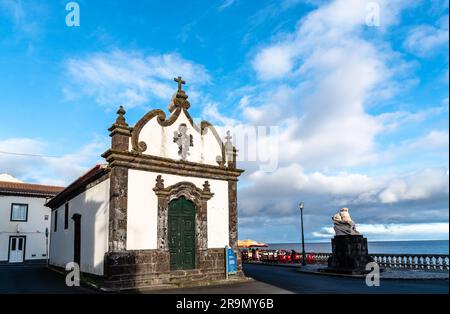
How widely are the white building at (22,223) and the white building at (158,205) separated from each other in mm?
16958

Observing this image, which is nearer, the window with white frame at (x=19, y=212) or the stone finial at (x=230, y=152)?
the stone finial at (x=230, y=152)

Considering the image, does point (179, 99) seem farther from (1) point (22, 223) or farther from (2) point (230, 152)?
(1) point (22, 223)

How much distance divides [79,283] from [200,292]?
18.5 feet

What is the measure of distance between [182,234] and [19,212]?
2353 centimetres

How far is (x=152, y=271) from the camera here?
14188 millimetres

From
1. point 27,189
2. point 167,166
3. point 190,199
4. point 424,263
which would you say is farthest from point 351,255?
point 27,189

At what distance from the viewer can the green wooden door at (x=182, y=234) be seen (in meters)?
15.2

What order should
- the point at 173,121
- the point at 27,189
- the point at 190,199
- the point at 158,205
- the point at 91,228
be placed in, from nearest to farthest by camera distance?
the point at 158,205 < the point at 91,228 < the point at 190,199 < the point at 173,121 < the point at 27,189

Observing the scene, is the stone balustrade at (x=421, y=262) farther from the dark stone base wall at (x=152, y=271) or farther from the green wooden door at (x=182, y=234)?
the green wooden door at (x=182, y=234)

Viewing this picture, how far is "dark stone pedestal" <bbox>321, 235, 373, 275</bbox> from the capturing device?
18.0 metres

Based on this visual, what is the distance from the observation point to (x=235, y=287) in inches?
568

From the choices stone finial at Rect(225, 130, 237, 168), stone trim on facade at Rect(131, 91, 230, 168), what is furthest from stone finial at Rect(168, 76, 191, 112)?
stone finial at Rect(225, 130, 237, 168)

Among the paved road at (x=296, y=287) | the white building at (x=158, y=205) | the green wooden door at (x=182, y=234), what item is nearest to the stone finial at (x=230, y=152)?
the white building at (x=158, y=205)
